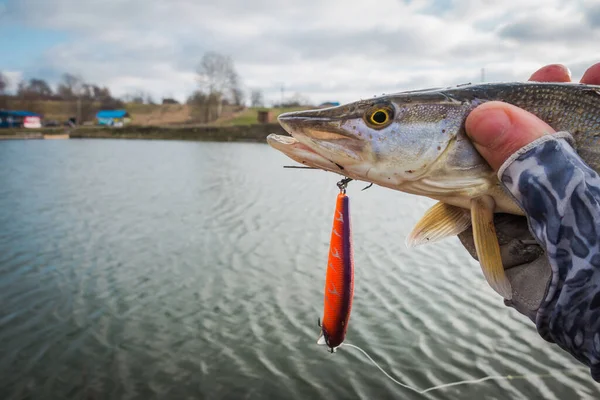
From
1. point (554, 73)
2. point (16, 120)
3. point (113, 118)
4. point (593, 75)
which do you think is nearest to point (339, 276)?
point (554, 73)

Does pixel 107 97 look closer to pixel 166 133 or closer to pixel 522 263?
pixel 166 133

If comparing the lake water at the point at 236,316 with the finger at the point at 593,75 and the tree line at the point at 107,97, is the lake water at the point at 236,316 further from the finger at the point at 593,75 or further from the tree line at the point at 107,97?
the tree line at the point at 107,97

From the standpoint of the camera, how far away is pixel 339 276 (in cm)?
333

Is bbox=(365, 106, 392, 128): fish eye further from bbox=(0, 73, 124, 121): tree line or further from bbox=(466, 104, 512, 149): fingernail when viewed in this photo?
bbox=(0, 73, 124, 121): tree line

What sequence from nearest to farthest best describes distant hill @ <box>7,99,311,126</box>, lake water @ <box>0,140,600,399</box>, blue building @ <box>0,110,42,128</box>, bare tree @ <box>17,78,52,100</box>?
lake water @ <box>0,140,600,399</box> < blue building @ <box>0,110,42,128</box> < distant hill @ <box>7,99,311,126</box> < bare tree @ <box>17,78,52,100</box>

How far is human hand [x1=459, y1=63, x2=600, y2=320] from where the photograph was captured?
180 cm

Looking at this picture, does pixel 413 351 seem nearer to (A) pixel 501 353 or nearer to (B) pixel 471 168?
(A) pixel 501 353

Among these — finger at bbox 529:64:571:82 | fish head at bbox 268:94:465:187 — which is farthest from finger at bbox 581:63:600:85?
fish head at bbox 268:94:465:187

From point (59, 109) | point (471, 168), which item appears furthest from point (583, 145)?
point (59, 109)

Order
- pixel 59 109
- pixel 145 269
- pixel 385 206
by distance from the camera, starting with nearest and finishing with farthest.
Result: pixel 145 269 → pixel 385 206 → pixel 59 109

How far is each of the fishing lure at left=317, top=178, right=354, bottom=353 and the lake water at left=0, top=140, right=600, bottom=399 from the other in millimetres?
2658

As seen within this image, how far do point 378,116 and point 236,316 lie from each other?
6157 mm

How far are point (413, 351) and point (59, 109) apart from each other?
4826 inches

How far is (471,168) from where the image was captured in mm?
2131
